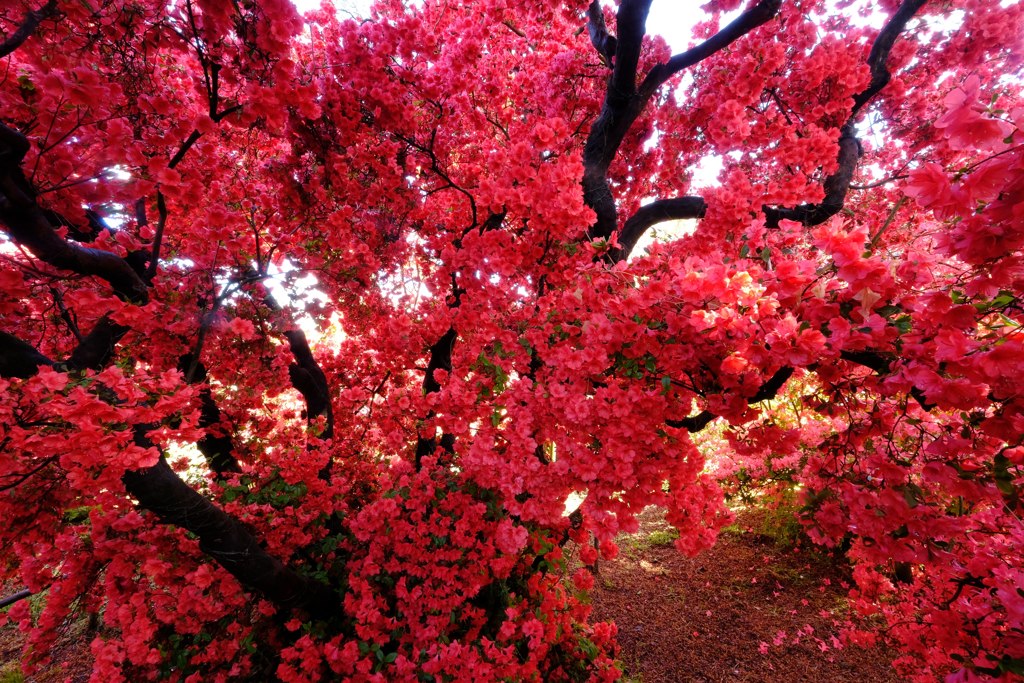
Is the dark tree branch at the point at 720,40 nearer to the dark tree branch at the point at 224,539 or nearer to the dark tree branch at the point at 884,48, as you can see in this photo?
the dark tree branch at the point at 884,48

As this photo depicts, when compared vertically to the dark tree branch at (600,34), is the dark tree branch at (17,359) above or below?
below

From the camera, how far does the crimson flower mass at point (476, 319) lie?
1865mm

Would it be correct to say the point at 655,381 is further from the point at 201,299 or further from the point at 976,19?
the point at 976,19

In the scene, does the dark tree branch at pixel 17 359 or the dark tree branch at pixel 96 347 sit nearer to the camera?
the dark tree branch at pixel 17 359

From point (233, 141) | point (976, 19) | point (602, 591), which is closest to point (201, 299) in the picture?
point (233, 141)

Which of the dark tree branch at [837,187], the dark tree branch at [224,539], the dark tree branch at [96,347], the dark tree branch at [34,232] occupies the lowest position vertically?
the dark tree branch at [224,539]

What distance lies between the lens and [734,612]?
19.9 ft

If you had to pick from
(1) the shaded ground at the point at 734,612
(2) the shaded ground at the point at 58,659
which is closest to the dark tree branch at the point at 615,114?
(1) the shaded ground at the point at 734,612

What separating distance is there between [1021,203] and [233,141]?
6.54 meters

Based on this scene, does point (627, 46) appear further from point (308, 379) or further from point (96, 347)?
point (308, 379)

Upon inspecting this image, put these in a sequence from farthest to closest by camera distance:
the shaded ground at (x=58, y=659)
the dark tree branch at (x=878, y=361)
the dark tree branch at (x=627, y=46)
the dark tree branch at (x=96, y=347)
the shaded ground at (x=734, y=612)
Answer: the shaded ground at (x=58, y=659)
the shaded ground at (x=734, y=612)
the dark tree branch at (x=627, y=46)
the dark tree branch at (x=96, y=347)
the dark tree branch at (x=878, y=361)

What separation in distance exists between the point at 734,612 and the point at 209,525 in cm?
707

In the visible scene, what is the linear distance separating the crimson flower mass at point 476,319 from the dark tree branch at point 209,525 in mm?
22

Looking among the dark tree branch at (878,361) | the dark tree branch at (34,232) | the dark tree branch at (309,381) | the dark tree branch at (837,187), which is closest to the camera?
the dark tree branch at (878,361)
